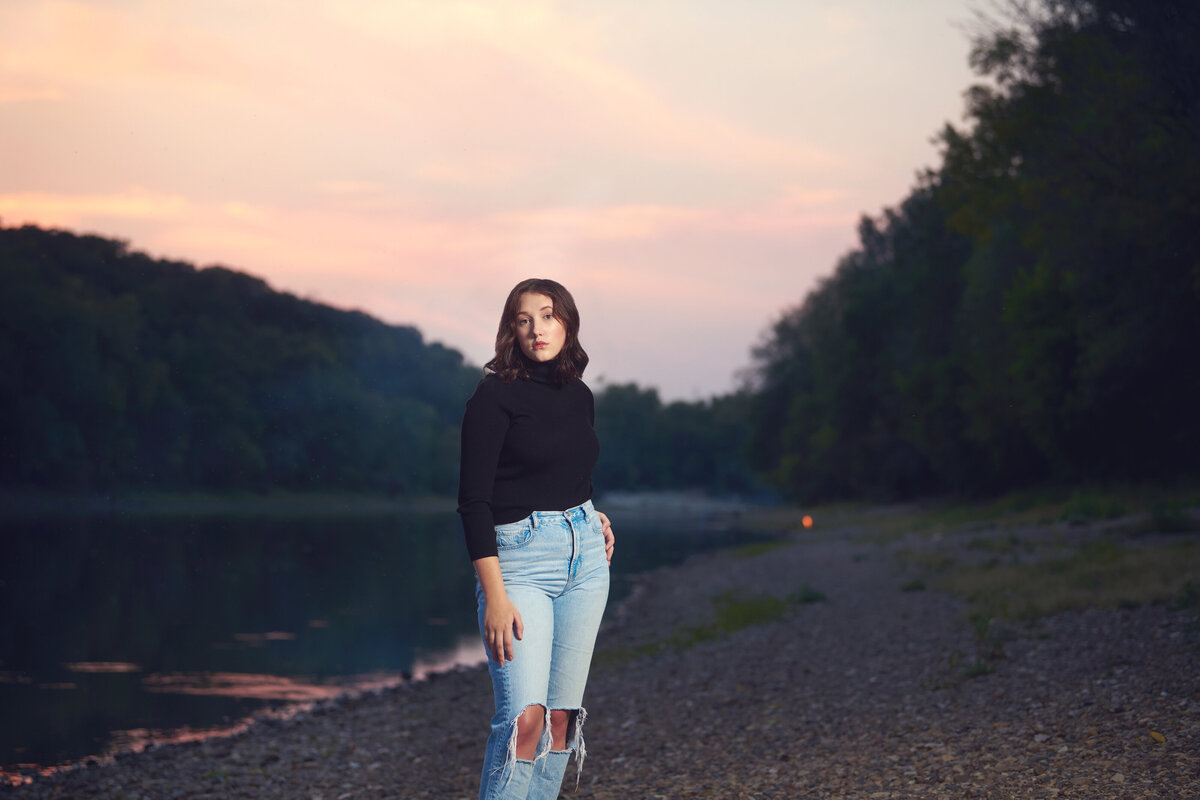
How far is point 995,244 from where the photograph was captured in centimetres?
3644

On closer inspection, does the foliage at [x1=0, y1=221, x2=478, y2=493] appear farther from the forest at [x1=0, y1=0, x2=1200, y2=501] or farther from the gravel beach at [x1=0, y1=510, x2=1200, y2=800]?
the gravel beach at [x1=0, y1=510, x2=1200, y2=800]

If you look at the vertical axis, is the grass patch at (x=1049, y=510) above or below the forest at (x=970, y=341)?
below

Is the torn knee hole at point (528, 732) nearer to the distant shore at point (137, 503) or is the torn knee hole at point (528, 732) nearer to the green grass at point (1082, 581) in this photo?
the green grass at point (1082, 581)

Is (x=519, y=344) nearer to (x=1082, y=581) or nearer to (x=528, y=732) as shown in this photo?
(x=528, y=732)

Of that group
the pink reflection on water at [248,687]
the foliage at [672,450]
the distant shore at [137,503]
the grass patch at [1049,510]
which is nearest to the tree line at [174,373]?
the distant shore at [137,503]

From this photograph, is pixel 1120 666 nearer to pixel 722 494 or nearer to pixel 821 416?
pixel 821 416

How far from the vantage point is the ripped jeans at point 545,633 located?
11.4 feet

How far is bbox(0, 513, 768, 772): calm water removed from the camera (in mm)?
13461

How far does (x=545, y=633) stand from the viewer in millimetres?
3518

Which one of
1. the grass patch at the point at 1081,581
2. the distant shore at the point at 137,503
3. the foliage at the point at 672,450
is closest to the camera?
the grass patch at the point at 1081,581

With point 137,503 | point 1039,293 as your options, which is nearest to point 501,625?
point 137,503

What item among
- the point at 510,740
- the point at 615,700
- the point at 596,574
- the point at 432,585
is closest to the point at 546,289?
the point at 596,574

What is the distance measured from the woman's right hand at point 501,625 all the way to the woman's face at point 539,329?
33.2 inches

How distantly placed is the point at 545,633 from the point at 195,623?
780 inches
